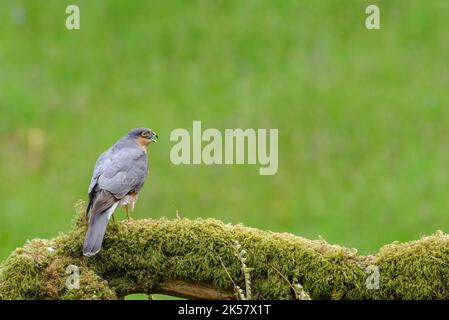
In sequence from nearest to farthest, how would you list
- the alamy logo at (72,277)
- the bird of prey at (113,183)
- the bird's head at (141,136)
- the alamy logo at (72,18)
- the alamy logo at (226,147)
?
the alamy logo at (72,277), the bird of prey at (113,183), the bird's head at (141,136), the alamy logo at (226,147), the alamy logo at (72,18)

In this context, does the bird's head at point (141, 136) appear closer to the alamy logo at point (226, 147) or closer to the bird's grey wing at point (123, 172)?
the bird's grey wing at point (123, 172)

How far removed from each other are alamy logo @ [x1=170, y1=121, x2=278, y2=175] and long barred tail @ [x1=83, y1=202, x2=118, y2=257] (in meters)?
8.79

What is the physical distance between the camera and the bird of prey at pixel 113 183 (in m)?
7.58

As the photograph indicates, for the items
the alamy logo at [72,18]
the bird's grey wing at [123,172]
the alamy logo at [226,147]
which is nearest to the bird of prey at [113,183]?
the bird's grey wing at [123,172]

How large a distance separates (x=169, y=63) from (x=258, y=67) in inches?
72.0

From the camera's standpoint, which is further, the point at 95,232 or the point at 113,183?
the point at 113,183

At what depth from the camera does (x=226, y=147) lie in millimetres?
17438

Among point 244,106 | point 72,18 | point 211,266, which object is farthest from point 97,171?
point 72,18

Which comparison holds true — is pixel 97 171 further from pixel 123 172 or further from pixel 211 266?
pixel 211 266

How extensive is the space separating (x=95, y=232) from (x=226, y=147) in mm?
9960

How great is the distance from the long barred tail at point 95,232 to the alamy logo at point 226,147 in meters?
8.79

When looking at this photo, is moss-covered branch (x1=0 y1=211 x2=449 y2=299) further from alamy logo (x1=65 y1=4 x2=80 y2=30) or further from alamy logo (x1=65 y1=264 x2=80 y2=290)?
alamy logo (x1=65 y1=4 x2=80 y2=30)
